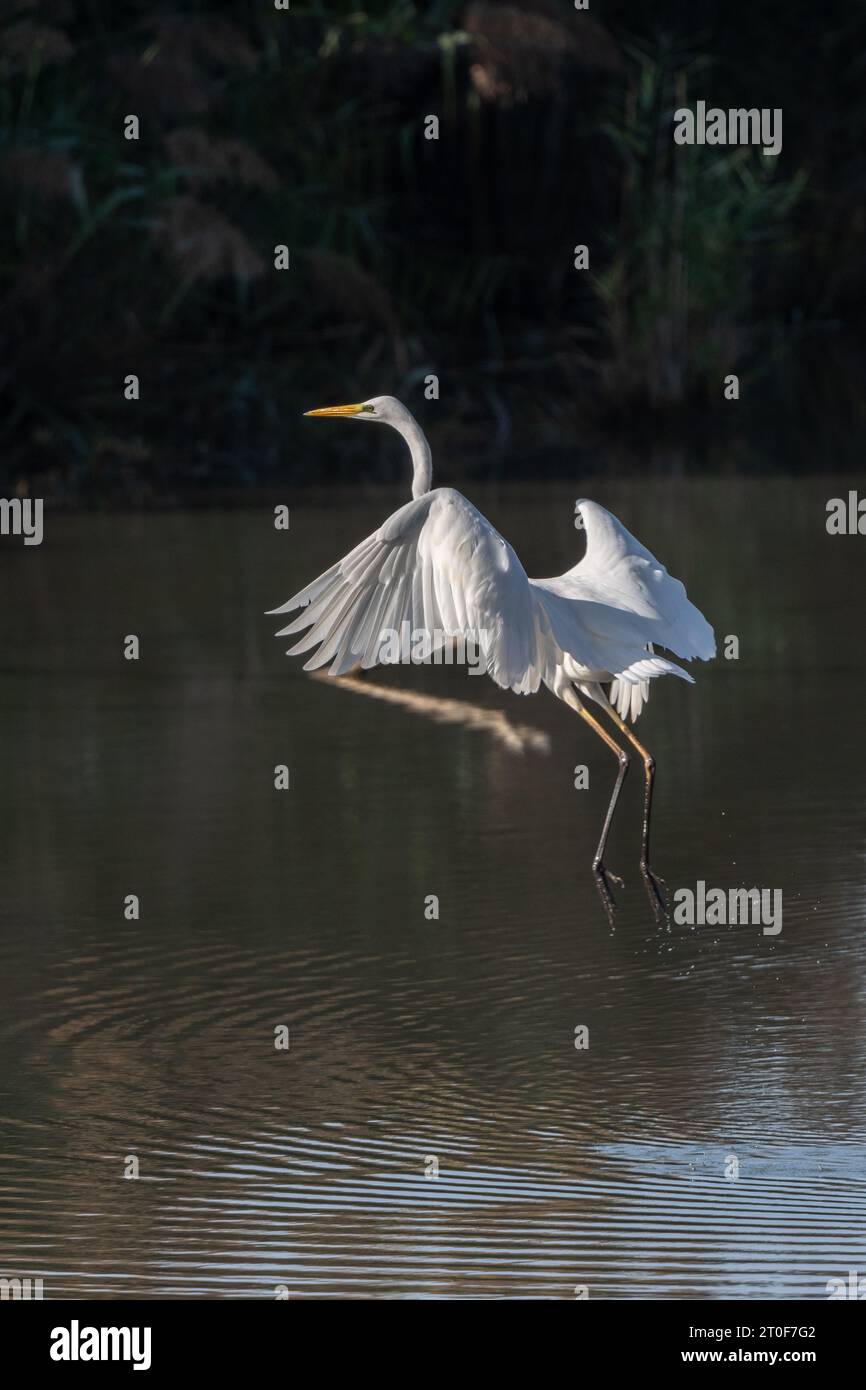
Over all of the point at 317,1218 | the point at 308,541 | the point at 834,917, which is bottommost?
the point at 317,1218

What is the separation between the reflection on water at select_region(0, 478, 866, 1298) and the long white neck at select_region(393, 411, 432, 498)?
3.36ft

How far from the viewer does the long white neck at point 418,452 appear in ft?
25.8

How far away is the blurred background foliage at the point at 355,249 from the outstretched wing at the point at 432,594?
1109 centimetres

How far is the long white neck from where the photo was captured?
7867 mm

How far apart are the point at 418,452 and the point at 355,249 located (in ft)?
44.9

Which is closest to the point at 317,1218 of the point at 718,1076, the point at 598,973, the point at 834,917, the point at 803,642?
the point at 718,1076

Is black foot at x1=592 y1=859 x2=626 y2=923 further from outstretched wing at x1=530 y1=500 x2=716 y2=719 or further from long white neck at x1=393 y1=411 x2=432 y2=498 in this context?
long white neck at x1=393 y1=411 x2=432 y2=498

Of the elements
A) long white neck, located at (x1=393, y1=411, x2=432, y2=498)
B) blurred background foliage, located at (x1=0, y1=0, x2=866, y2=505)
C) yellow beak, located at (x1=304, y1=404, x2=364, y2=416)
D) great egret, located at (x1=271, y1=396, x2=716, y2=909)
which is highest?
blurred background foliage, located at (x1=0, y1=0, x2=866, y2=505)

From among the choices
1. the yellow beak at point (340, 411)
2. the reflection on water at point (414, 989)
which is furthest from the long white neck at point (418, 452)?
the reflection on water at point (414, 989)

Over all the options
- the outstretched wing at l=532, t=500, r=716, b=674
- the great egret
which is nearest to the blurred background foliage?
the outstretched wing at l=532, t=500, r=716, b=674

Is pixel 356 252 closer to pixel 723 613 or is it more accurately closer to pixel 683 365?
pixel 683 365

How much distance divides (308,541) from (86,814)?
21.0ft

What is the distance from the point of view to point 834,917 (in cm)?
672

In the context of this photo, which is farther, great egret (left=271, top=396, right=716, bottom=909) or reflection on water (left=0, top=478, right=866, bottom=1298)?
great egret (left=271, top=396, right=716, bottom=909)
